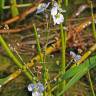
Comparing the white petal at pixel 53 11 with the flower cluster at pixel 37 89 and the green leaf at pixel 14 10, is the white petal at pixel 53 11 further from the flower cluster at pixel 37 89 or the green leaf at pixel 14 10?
the green leaf at pixel 14 10

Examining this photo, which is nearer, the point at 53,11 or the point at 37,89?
the point at 53,11

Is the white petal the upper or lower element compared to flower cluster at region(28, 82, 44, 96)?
upper

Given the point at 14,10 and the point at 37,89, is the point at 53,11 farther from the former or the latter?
the point at 14,10

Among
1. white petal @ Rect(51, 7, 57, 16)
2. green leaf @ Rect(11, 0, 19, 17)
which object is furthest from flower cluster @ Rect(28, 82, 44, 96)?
green leaf @ Rect(11, 0, 19, 17)

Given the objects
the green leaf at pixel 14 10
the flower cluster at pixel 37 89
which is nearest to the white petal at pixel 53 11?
the flower cluster at pixel 37 89

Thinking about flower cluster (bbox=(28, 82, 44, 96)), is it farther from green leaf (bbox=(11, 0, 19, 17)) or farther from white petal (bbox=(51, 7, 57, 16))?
green leaf (bbox=(11, 0, 19, 17))

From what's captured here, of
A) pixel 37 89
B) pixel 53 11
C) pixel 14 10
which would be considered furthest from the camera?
pixel 14 10

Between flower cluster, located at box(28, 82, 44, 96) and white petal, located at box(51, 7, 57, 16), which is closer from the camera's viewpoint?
white petal, located at box(51, 7, 57, 16)

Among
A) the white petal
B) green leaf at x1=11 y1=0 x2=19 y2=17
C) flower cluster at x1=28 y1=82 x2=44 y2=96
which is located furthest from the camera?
green leaf at x1=11 y1=0 x2=19 y2=17

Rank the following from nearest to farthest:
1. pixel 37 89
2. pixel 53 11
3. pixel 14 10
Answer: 1. pixel 53 11
2. pixel 37 89
3. pixel 14 10

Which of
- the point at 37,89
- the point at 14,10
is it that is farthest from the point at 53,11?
the point at 14,10

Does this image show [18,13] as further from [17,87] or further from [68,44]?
[17,87]
